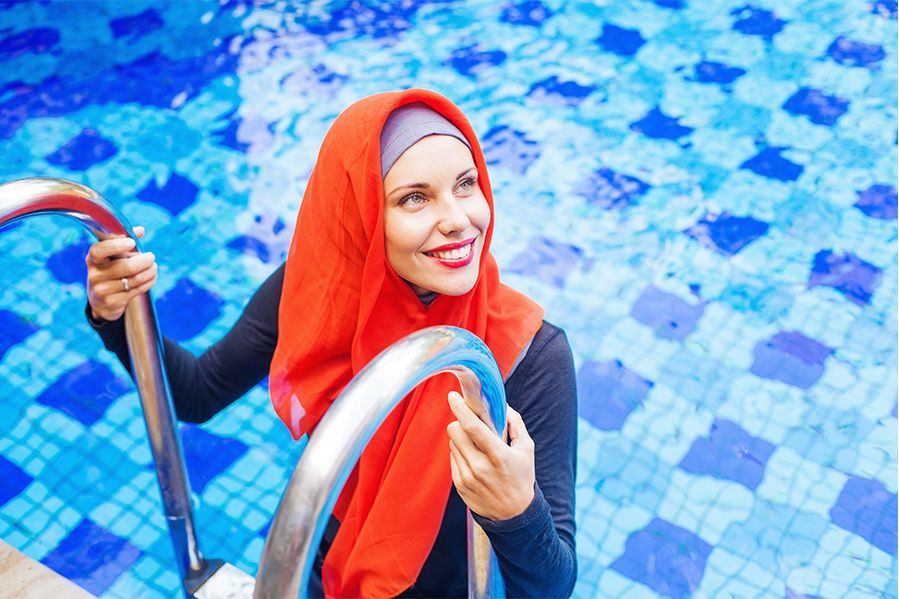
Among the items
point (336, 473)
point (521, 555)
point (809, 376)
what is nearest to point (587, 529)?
point (809, 376)

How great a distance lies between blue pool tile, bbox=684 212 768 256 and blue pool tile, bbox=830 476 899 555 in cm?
126

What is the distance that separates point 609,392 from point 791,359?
730 mm

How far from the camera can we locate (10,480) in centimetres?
304

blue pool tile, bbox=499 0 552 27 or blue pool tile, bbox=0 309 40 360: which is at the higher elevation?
blue pool tile, bbox=499 0 552 27

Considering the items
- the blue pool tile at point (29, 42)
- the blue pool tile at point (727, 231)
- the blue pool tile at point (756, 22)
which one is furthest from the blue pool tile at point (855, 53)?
the blue pool tile at point (29, 42)

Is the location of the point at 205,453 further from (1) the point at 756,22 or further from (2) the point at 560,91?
(1) the point at 756,22

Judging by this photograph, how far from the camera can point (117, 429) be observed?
329 cm

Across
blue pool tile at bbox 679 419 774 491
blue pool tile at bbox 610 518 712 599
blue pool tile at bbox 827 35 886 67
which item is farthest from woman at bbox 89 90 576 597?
blue pool tile at bbox 827 35 886 67

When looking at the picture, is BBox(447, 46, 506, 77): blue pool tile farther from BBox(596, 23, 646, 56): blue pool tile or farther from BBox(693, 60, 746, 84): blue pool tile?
BBox(693, 60, 746, 84): blue pool tile

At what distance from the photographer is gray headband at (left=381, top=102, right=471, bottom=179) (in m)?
1.65

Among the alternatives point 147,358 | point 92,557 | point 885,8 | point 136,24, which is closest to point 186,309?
point 92,557

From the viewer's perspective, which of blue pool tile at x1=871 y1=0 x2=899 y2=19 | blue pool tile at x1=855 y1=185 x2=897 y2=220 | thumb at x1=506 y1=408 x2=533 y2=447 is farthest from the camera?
blue pool tile at x1=871 y1=0 x2=899 y2=19

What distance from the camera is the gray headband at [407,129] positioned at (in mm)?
1651

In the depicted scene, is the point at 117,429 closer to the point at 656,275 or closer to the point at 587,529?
the point at 587,529
